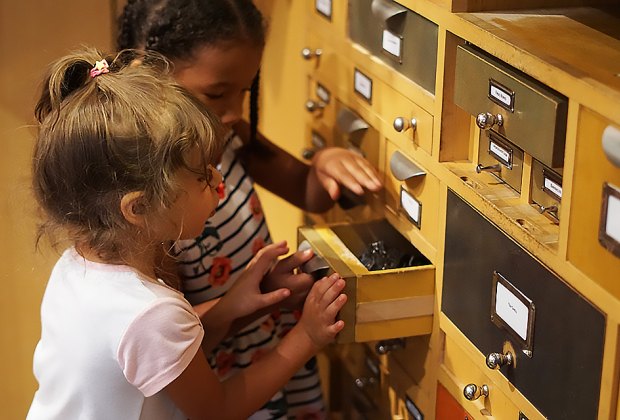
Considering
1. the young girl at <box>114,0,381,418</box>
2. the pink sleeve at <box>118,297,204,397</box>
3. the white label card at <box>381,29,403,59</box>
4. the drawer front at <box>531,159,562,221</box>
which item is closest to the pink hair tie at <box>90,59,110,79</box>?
the young girl at <box>114,0,381,418</box>

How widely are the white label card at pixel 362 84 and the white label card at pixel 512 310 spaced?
401 millimetres

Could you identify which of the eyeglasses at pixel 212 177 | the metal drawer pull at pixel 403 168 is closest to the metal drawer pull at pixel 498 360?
the metal drawer pull at pixel 403 168

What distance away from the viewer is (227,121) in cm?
133

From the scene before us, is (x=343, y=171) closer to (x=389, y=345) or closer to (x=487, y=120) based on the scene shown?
(x=389, y=345)

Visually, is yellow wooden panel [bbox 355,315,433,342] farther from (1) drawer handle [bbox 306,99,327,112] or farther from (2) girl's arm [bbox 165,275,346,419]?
(1) drawer handle [bbox 306,99,327,112]

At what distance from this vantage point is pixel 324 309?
1.22 meters

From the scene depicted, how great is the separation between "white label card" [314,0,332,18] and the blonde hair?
40 cm

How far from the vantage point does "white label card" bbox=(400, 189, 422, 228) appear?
1262mm

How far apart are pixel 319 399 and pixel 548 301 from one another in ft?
2.19

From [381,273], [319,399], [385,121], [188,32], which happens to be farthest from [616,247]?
[319,399]

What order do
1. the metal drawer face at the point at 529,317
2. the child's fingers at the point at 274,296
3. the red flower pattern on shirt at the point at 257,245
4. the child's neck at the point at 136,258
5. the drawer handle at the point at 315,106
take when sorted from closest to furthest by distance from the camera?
the metal drawer face at the point at 529,317
the child's neck at the point at 136,258
the child's fingers at the point at 274,296
the red flower pattern on shirt at the point at 257,245
the drawer handle at the point at 315,106

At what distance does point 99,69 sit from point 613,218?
57cm

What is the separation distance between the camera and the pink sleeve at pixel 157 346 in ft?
3.64

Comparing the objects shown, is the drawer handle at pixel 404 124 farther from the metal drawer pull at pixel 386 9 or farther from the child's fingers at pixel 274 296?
the child's fingers at pixel 274 296
